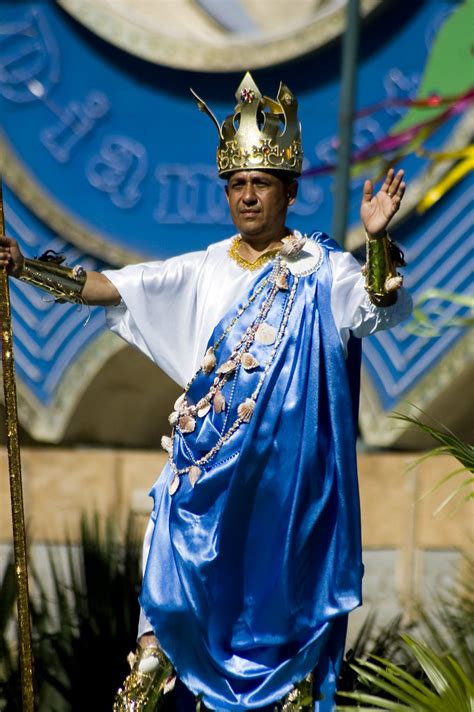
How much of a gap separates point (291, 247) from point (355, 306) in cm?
28

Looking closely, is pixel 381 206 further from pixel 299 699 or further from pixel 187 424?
pixel 299 699

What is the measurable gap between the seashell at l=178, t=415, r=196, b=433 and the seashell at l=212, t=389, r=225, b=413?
0.08 meters

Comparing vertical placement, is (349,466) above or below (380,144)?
below

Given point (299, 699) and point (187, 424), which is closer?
point (299, 699)

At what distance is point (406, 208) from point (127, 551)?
3.92 metres

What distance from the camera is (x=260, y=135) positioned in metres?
4.91

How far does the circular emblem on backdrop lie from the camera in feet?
31.0

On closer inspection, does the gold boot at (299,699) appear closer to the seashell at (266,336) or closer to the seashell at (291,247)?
the seashell at (266,336)

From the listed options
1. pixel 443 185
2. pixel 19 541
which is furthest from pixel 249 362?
pixel 443 185

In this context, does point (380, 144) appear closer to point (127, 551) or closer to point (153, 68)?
point (153, 68)

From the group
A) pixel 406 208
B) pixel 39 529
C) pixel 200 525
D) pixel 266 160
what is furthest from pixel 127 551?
Result: pixel 406 208

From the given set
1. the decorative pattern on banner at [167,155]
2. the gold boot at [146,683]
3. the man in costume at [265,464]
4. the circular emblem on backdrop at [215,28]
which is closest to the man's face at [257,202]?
the man in costume at [265,464]

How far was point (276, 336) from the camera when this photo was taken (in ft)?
15.9

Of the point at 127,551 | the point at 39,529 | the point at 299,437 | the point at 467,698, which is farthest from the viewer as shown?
the point at 39,529
